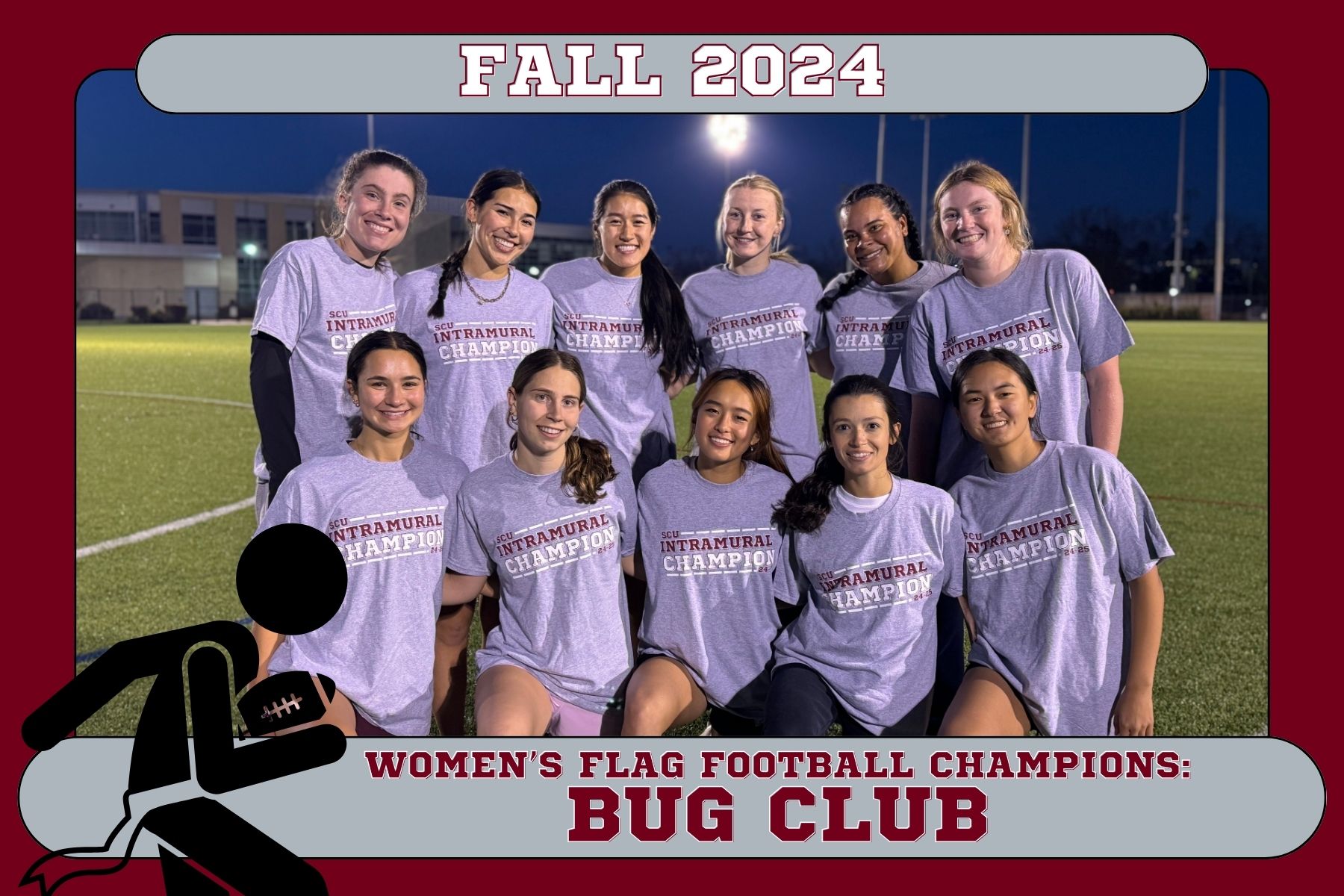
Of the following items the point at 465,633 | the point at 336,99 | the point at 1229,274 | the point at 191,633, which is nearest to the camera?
the point at 191,633

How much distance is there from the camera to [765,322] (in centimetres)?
420

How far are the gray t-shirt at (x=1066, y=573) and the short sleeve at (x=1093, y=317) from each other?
38cm

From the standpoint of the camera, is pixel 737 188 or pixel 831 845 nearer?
pixel 831 845

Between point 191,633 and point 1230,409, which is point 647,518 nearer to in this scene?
point 191,633

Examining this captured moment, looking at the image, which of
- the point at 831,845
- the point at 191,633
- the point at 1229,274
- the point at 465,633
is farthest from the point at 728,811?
the point at 1229,274

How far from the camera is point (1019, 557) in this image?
3521 mm

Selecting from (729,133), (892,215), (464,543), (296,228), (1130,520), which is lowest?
(464,543)

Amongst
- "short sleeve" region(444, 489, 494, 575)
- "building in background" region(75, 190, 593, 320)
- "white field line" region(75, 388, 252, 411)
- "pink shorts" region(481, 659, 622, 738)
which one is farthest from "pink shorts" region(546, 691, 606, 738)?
"building in background" region(75, 190, 593, 320)

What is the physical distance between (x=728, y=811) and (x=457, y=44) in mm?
2313

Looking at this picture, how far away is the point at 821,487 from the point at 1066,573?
737mm

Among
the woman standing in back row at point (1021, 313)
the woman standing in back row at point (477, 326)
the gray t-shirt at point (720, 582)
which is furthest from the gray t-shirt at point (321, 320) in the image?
the woman standing in back row at point (1021, 313)

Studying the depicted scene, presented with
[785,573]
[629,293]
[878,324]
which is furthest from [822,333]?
[785,573]

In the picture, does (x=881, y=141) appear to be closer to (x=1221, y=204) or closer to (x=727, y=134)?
(x=727, y=134)

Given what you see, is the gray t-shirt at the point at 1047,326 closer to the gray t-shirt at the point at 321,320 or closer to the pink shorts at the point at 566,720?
the pink shorts at the point at 566,720
